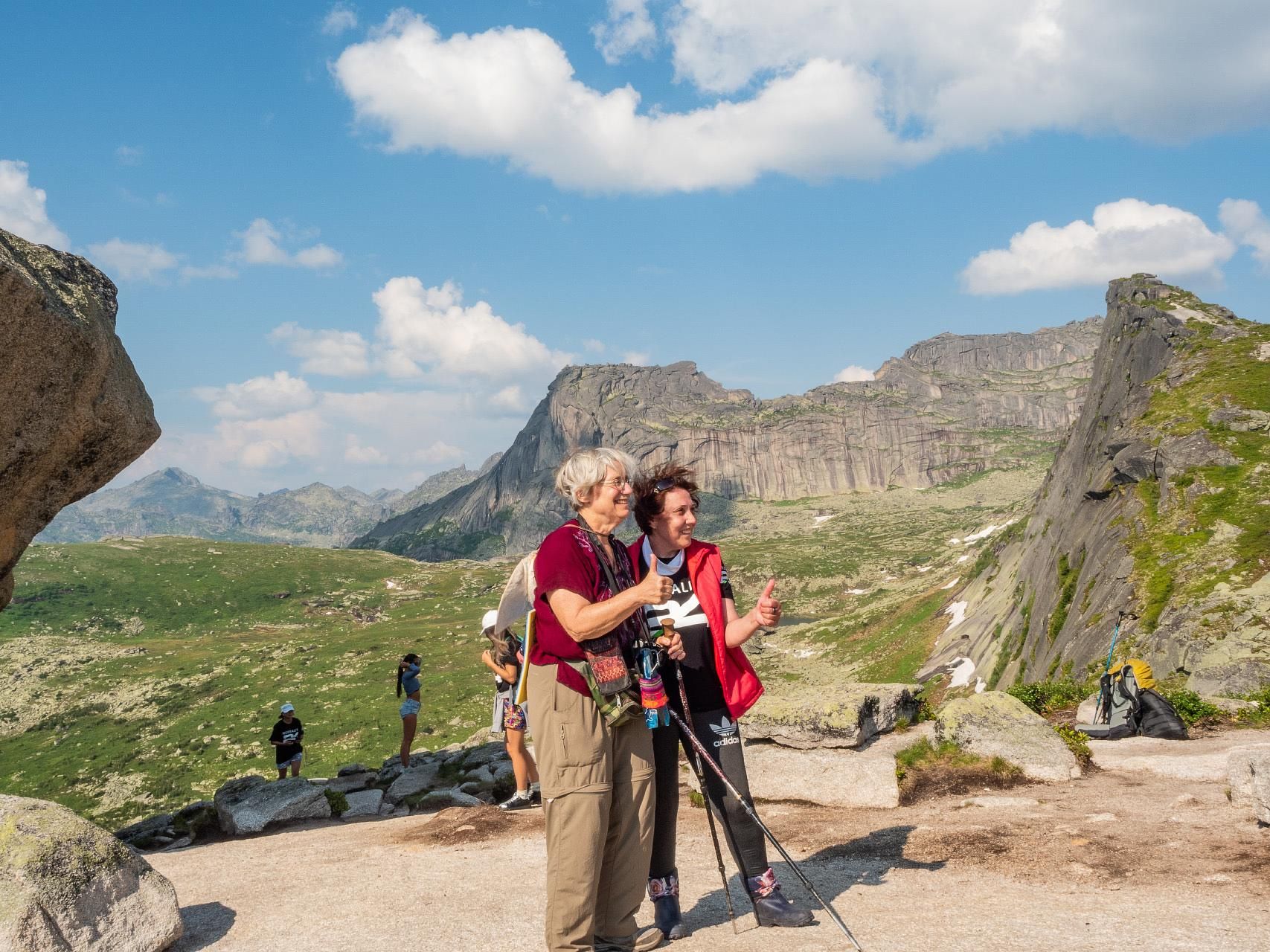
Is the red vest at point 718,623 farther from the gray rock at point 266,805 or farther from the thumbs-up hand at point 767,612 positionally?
the gray rock at point 266,805

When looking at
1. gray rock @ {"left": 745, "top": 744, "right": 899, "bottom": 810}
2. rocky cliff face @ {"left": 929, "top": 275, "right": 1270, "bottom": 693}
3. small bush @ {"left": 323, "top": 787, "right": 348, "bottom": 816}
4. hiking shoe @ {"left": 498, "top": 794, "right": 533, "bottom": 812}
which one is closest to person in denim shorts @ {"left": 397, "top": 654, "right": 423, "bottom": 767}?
small bush @ {"left": 323, "top": 787, "right": 348, "bottom": 816}

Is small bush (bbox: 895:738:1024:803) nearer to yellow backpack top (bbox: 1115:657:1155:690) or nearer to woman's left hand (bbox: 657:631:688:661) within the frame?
yellow backpack top (bbox: 1115:657:1155:690)

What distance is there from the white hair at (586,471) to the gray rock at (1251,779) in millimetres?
7635

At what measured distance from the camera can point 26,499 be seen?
45.2ft

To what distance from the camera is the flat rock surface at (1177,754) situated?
35.7 ft

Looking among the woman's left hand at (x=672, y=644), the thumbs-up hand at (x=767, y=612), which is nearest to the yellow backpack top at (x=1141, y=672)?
the thumbs-up hand at (x=767, y=612)

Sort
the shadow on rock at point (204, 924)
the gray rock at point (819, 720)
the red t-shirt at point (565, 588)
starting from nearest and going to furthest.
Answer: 1. the red t-shirt at point (565, 588)
2. the shadow on rock at point (204, 924)
3. the gray rock at point (819, 720)

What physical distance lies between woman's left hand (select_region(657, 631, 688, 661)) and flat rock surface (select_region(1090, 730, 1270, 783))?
30.2ft

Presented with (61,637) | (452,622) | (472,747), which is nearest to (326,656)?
(452,622)

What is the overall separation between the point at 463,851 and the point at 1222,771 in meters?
10.5

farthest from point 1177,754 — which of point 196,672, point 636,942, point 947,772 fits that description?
point 196,672

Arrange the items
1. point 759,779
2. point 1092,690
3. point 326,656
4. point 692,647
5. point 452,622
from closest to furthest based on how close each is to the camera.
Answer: point 692,647 < point 759,779 < point 1092,690 < point 326,656 < point 452,622

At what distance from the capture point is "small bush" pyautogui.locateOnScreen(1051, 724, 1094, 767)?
11.8m

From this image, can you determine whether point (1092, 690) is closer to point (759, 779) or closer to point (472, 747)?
point (759, 779)
